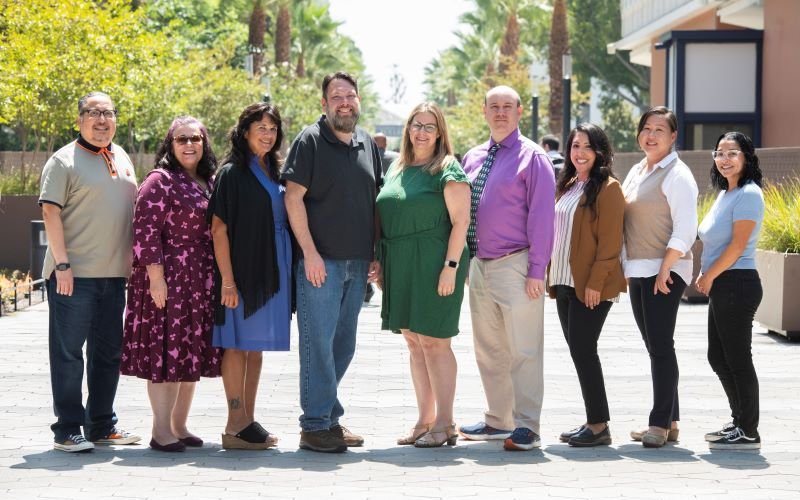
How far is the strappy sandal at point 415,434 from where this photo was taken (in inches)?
305

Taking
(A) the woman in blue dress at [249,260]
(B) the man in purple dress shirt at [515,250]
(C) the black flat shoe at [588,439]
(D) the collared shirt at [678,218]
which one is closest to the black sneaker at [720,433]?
(C) the black flat shoe at [588,439]

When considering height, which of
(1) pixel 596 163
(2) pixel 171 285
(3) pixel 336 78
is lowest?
Result: (2) pixel 171 285

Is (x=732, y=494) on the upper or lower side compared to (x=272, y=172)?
lower

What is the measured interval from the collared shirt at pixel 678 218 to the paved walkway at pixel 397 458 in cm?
99

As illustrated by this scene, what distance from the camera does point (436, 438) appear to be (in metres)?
7.66

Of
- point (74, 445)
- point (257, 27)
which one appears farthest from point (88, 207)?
point (257, 27)

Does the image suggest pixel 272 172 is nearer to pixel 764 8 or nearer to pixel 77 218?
pixel 77 218

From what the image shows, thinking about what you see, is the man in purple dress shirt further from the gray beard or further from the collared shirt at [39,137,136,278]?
the collared shirt at [39,137,136,278]

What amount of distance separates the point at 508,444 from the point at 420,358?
718mm

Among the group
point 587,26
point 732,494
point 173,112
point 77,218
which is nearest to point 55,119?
point 173,112

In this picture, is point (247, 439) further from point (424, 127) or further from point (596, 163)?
point (596, 163)

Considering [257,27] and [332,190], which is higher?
[257,27]

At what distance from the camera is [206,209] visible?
7523 mm

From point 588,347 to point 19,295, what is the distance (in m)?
11.0
